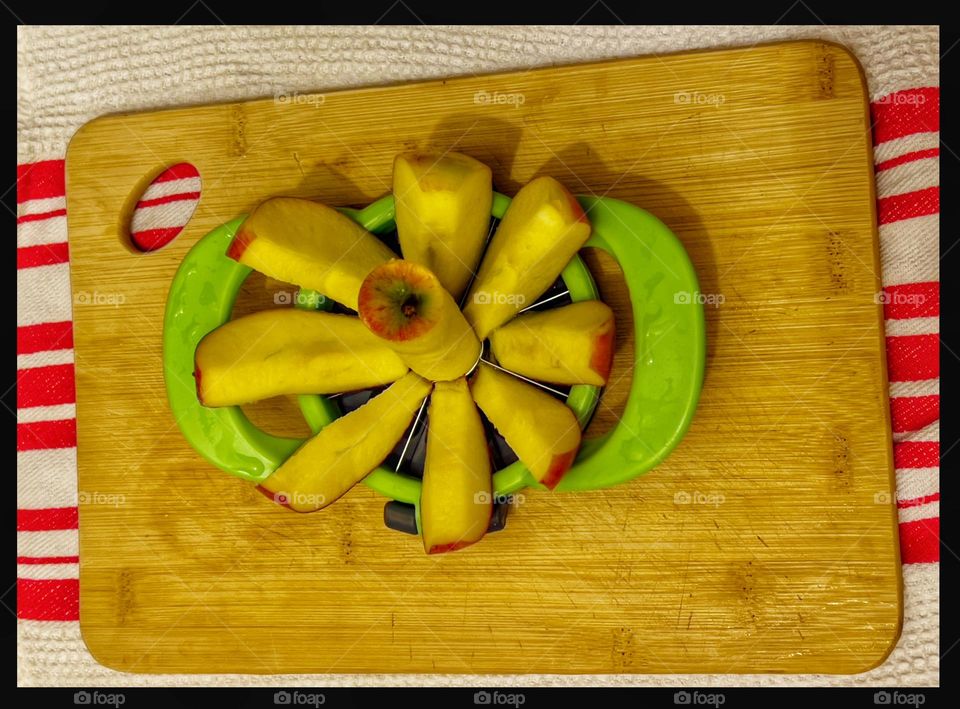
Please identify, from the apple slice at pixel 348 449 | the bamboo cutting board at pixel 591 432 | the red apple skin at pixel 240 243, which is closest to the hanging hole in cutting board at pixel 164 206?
the bamboo cutting board at pixel 591 432

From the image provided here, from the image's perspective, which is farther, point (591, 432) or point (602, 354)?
point (591, 432)

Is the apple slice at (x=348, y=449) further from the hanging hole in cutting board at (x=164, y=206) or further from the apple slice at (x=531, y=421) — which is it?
the hanging hole in cutting board at (x=164, y=206)

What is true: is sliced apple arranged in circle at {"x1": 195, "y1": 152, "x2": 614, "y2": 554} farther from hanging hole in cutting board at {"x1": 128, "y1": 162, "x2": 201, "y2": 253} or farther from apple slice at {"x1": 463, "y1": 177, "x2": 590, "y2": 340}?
hanging hole in cutting board at {"x1": 128, "y1": 162, "x2": 201, "y2": 253}

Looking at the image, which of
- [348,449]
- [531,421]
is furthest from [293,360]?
[531,421]

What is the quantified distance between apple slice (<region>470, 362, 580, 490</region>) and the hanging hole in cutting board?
0.33 m

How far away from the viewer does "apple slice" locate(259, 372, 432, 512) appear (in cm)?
66

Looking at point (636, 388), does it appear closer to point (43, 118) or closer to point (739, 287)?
point (739, 287)

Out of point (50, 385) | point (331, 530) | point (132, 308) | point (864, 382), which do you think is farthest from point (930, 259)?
point (50, 385)

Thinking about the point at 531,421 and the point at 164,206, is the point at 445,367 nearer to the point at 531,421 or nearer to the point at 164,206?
the point at 531,421

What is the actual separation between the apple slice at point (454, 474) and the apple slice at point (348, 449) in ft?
0.07

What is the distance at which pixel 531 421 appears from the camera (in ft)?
2.09

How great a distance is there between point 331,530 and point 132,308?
0.87 ft

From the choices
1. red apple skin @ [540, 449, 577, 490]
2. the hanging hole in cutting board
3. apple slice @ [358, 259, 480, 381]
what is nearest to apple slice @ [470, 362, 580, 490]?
red apple skin @ [540, 449, 577, 490]

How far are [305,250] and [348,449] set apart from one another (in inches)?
5.9
